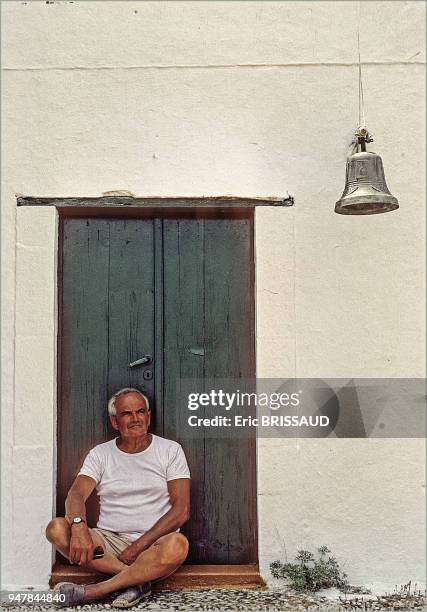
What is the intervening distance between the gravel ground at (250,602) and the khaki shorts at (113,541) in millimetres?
273

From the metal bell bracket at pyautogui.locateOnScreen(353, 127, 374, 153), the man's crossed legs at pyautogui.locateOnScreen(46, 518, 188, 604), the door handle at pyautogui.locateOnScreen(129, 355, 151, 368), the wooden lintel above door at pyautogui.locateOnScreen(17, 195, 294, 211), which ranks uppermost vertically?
the metal bell bracket at pyautogui.locateOnScreen(353, 127, 374, 153)

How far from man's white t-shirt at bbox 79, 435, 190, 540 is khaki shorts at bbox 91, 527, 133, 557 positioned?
0.03m

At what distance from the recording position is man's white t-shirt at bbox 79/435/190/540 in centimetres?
424

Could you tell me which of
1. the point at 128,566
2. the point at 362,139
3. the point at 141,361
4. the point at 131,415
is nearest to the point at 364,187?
the point at 362,139

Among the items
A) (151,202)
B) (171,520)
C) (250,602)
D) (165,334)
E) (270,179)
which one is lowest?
(250,602)

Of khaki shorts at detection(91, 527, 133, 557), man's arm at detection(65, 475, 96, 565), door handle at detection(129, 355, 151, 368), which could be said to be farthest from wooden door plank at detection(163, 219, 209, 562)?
man's arm at detection(65, 475, 96, 565)

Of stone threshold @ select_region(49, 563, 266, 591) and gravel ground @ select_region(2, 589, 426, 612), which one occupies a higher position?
stone threshold @ select_region(49, 563, 266, 591)

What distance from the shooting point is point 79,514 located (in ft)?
13.7

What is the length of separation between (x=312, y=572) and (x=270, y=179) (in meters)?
2.32

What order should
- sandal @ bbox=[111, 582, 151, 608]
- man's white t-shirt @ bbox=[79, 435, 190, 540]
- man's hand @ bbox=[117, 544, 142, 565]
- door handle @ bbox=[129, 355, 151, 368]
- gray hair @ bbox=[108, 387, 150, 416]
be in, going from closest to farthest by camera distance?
sandal @ bbox=[111, 582, 151, 608], man's hand @ bbox=[117, 544, 142, 565], man's white t-shirt @ bbox=[79, 435, 190, 540], gray hair @ bbox=[108, 387, 150, 416], door handle @ bbox=[129, 355, 151, 368]

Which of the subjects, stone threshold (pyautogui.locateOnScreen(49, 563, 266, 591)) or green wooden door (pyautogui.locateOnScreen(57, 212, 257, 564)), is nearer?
stone threshold (pyautogui.locateOnScreen(49, 563, 266, 591))

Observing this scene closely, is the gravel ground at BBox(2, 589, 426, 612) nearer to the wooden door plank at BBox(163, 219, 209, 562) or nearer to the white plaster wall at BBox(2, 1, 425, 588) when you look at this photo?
the white plaster wall at BBox(2, 1, 425, 588)

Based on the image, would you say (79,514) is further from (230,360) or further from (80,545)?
(230,360)

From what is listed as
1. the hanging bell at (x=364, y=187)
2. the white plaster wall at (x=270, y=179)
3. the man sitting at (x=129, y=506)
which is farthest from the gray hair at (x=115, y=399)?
the hanging bell at (x=364, y=187)
